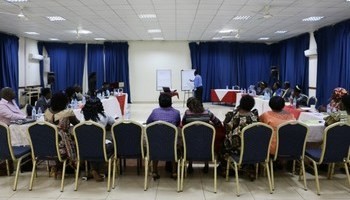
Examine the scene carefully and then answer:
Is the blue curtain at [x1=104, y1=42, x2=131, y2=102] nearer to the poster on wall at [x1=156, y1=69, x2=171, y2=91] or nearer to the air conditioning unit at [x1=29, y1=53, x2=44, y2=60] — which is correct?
the poster on wall at [x1=156, y1=69, x2=171, y2=91]

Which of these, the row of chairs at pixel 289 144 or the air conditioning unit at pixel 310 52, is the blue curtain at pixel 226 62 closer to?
the air conditioning unit at pixel 310 52

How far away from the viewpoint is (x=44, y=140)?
3521 millimetres

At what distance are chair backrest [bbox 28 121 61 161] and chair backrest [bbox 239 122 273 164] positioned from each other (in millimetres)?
2137

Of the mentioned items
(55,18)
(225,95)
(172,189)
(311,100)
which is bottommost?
(172,189)

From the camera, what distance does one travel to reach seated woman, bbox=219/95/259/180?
3.66 metres

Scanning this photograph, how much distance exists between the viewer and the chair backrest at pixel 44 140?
11.3 ft

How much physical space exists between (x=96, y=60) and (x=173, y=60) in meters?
3.62

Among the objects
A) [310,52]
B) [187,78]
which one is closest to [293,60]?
[310,52]

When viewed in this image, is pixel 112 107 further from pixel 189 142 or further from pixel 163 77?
pixel 163 77

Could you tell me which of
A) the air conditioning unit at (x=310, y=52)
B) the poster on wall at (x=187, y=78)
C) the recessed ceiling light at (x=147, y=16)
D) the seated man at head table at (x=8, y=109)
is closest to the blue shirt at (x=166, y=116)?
the seated man at head table at (x=8, y=109)

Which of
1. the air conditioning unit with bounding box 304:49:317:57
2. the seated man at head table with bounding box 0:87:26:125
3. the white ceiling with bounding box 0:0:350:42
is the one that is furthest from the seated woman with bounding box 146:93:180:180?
the air conditioning unit with bounding box 304:49:317:57

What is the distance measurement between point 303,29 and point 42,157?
950 centimetres

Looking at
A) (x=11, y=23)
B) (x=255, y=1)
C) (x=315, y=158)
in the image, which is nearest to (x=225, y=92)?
(x=255, y=1)

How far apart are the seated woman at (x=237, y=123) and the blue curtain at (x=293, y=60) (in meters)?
8.63
